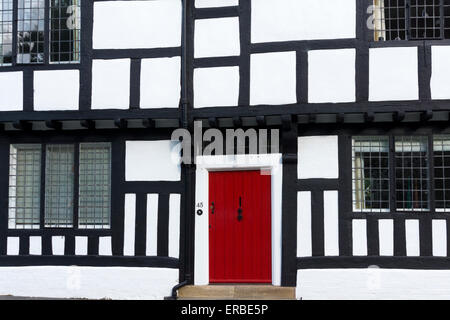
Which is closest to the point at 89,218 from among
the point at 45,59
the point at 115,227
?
the point at 115,227

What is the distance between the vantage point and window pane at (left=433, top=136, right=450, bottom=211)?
866 cm

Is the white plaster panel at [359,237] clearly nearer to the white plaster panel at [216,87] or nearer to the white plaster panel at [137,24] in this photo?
the white plaster panel at [216,87]

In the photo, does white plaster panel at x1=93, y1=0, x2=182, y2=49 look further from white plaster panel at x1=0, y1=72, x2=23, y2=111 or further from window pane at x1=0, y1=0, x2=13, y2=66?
window pane at x1=0, y1=0, x2=13, y2=66

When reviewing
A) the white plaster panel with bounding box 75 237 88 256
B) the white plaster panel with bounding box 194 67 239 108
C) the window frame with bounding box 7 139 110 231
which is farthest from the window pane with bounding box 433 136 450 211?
the white plaster panel with bounding box 75 237 88 256

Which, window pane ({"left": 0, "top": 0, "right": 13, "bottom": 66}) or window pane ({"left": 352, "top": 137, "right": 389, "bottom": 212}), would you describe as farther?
window pane ({"left": 0, "top": 0, "right": 13, "bottom": 66})

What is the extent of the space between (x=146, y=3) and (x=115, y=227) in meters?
3.86

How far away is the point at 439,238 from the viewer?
8531mm

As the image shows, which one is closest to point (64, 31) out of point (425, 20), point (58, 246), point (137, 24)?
point (137, 24)

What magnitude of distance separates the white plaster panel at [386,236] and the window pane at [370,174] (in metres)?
0.24

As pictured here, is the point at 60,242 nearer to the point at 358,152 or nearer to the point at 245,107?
the point at 245,107


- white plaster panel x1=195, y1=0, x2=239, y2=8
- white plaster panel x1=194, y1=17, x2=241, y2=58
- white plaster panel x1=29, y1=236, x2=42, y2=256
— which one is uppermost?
white plaster panel x1=195, y1=0, x2=239, y2=8

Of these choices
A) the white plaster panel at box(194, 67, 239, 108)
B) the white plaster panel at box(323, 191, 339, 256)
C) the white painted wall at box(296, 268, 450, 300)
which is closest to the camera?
the white painted wall at box(296, 268, 450, 300)

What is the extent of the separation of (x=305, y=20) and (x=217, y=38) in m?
1.48

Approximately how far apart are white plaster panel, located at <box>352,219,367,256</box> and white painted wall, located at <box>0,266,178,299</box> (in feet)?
9.69
